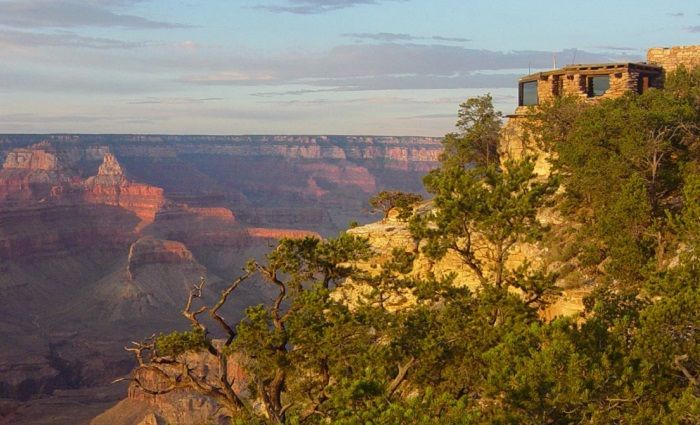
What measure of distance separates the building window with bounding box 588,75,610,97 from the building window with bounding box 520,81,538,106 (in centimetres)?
382

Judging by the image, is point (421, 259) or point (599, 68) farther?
point (599, 68)

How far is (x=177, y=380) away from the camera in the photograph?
2381cm

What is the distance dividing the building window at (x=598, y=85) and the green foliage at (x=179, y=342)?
3280 centimetres

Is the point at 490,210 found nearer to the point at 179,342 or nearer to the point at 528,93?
the point at 179,342

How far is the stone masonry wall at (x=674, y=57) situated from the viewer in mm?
54688

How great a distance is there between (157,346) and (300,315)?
160 inches

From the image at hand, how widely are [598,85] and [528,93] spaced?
4.97 m

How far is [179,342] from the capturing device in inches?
953

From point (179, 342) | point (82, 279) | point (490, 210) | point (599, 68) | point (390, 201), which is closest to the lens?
point (179, 342)

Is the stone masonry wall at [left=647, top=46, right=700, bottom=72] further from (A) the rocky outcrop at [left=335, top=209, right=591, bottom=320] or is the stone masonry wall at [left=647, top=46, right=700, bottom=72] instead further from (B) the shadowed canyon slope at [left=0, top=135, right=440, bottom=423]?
(B) the shadowed canyon slope at [left=0, top=135, right=440, bottom=423]

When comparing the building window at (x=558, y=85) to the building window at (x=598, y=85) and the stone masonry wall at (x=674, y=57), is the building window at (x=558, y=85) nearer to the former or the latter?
the building window at (x=598, y=85)

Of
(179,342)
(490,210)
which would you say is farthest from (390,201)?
(179,342)

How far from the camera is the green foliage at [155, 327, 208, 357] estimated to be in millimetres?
24109

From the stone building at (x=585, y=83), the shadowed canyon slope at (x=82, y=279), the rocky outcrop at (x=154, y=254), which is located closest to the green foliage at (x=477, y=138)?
the stone building at (x=585, y=83)
